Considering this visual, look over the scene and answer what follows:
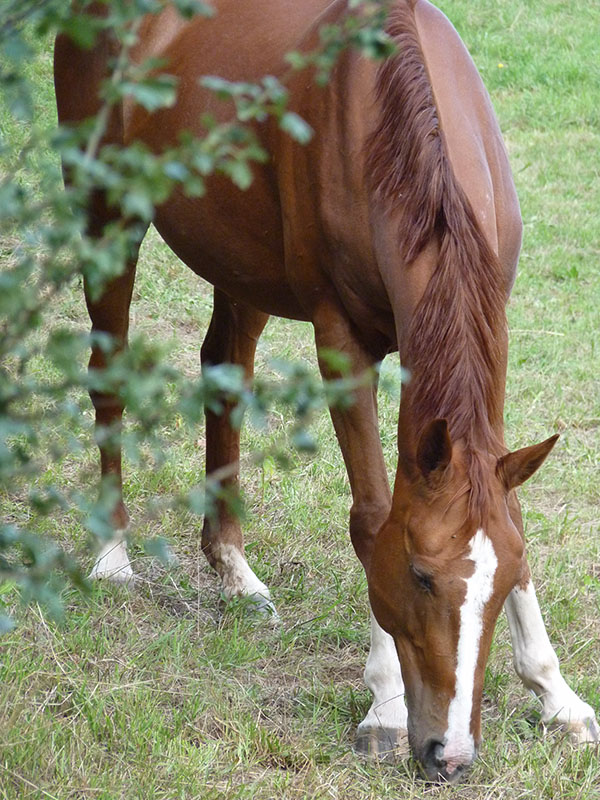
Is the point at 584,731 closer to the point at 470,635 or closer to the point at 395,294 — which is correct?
the point at 470,635

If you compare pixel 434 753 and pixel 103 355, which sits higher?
pixel 434 753

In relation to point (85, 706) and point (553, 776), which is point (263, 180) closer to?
point (85, 706)

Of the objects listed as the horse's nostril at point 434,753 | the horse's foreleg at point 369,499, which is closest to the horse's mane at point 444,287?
the horse's foreleg at point 369,499

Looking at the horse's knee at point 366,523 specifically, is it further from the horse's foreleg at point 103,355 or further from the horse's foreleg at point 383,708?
the horse's foreleg at point 103,355

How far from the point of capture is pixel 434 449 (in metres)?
2.22

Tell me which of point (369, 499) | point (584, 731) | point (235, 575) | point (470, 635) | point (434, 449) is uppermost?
point (434, 449)

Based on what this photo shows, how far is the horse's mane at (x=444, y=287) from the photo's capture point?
228 cm

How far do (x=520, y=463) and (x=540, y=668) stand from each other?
32.7 inches

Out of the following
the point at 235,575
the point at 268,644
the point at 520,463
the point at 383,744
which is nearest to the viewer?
the point at 520,463

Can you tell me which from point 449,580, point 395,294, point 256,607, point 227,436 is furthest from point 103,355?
point 449,580

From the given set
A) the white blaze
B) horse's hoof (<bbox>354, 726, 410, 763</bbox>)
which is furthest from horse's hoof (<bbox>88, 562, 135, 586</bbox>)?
the white blaze

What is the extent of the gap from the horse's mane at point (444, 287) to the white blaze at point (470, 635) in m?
0.10

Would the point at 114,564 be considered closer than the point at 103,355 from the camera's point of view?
Yes

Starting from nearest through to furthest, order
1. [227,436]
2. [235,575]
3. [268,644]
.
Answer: [268,644]
[235,575]
[227,436]
